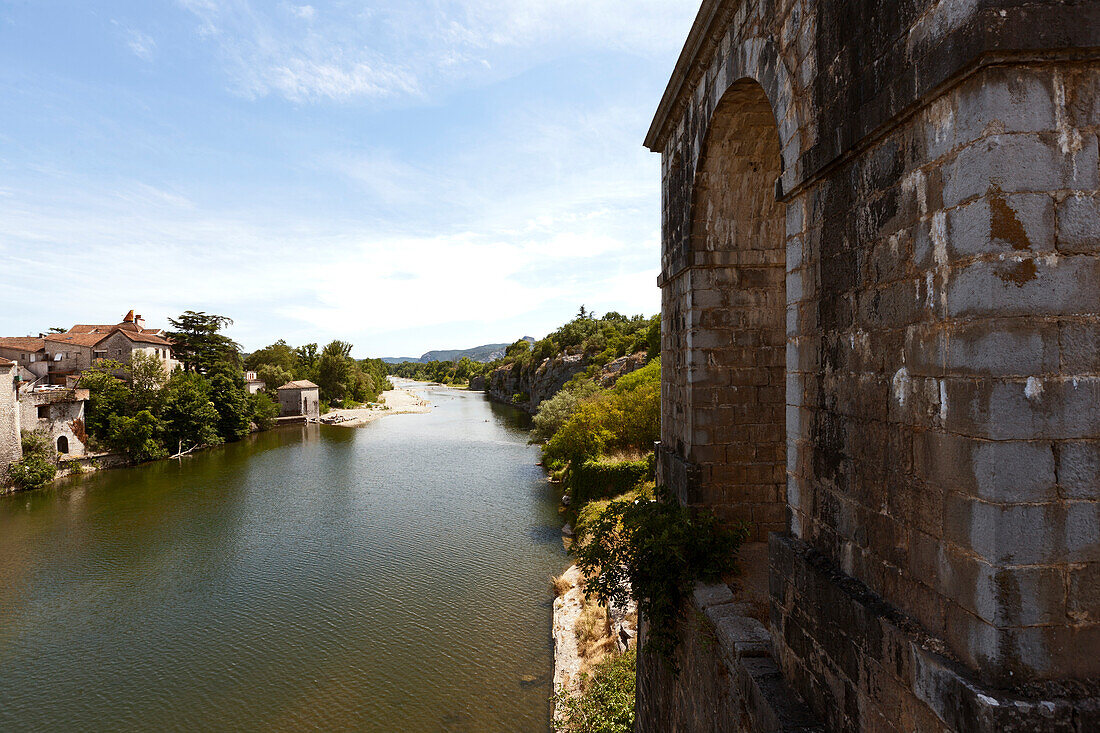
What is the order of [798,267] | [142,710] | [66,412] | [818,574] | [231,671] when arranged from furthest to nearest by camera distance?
[66,412] → [231,671] → [142,710] → [798,267] → [818,574]

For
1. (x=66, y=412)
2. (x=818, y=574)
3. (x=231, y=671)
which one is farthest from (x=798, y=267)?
(x=66, y=412)

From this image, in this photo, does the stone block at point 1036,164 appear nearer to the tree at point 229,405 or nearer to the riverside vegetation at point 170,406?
the riverside vegetation at point 170,406

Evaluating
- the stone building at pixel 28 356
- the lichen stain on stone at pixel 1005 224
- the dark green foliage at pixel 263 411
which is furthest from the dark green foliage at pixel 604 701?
the stone building at pixel 28 356

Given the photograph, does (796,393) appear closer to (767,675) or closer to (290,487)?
(767,675)

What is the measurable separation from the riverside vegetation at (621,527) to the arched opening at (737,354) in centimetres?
58

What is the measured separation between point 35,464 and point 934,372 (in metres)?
33.1

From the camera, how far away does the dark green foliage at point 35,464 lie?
23.8 m

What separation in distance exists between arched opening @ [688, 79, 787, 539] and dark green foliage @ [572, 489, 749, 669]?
0.38 meters

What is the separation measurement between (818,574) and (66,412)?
35.4 meters

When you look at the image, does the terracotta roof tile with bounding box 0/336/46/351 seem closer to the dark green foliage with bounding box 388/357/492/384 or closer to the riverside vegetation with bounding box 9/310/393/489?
the riverside vegetation with bounding box 9/310/393/489

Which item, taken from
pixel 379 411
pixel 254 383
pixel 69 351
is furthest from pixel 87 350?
pixel 379 411

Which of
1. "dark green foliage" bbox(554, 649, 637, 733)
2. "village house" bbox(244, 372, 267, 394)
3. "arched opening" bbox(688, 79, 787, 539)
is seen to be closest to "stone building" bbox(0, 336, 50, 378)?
"village house" bbox(244, 372, 267, 394)

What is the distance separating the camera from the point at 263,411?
43.1m

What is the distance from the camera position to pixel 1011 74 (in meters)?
2.11
